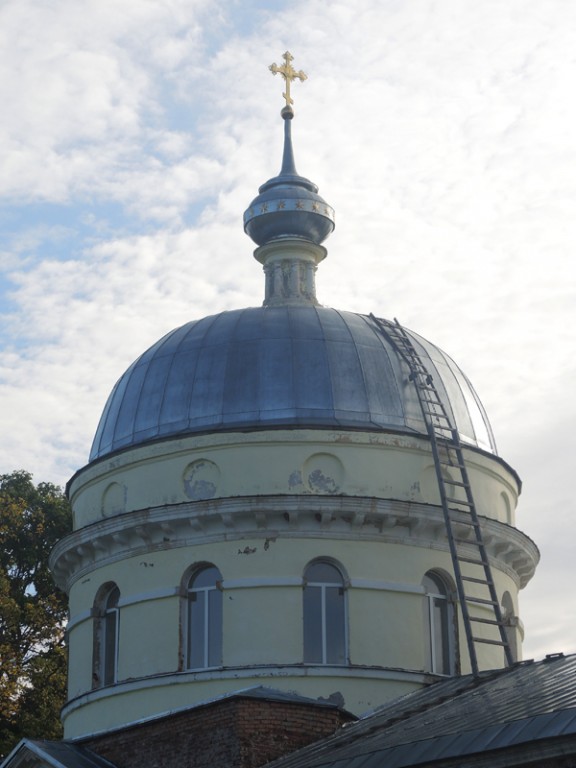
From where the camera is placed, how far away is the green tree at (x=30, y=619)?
126 ft

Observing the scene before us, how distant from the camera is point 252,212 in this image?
3291 cm

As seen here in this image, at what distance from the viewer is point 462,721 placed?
19078 millimetres

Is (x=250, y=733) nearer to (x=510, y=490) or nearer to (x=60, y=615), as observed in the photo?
(x=510, y=490)

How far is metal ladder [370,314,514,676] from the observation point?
26375 millimetres

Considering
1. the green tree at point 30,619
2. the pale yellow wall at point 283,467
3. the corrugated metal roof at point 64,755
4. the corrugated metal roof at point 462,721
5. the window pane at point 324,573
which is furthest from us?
the green tree at point 30,619

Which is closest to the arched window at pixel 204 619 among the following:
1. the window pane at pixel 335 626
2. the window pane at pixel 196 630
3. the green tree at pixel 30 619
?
the window pane at pixel 196 630

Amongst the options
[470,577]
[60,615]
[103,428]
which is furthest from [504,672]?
[60,615]

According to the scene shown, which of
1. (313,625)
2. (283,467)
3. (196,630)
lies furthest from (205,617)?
(283,467)

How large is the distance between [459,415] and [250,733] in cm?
935

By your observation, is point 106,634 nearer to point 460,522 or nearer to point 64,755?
point 64,755

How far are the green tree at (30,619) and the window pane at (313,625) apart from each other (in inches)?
543

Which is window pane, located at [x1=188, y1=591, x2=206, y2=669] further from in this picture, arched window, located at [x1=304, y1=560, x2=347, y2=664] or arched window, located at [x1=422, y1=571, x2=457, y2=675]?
arched window, located at [x1=422, y1=571, x2=457, y2=675]

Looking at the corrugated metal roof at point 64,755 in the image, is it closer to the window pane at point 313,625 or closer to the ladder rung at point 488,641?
the window pane at point 313,625

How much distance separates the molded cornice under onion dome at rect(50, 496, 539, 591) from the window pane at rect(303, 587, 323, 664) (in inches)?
39.6
